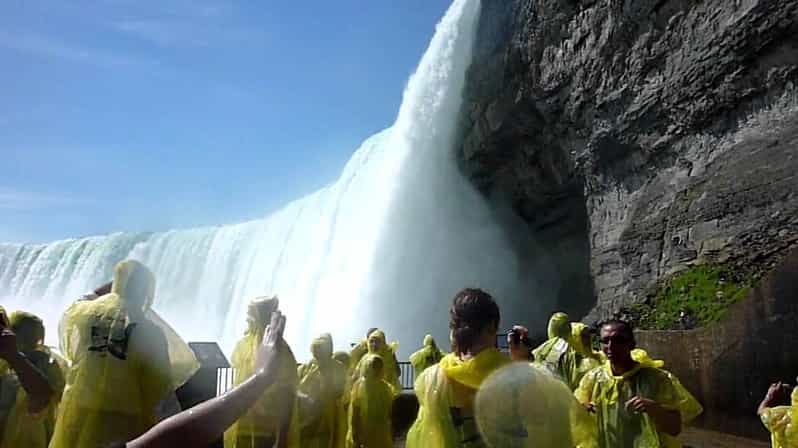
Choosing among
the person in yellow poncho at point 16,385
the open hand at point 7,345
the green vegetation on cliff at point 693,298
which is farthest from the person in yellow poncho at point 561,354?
the green vegetation on cliff at point 693,298

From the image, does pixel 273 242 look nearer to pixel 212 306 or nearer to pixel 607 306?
pixel 212 306

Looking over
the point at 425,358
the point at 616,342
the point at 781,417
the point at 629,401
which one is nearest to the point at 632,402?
the point at 629,401

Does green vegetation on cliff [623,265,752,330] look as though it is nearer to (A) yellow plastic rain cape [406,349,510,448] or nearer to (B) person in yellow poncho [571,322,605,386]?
(B) person in yellow poncho [571,322,605,386]

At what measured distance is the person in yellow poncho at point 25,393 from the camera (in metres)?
4.36

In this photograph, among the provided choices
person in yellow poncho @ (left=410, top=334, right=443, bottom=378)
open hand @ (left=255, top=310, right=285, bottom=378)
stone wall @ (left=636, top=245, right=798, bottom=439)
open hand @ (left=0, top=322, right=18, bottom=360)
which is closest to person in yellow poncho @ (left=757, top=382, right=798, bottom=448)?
open hand @ (left=255, top=310, right=285, bottom=378)

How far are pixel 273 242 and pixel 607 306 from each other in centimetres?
2172

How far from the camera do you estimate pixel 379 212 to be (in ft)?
91.0

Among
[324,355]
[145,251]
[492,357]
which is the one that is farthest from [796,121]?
[145,251]

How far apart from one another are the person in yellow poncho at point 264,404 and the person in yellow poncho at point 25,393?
107 cm

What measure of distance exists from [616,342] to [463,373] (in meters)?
1.43

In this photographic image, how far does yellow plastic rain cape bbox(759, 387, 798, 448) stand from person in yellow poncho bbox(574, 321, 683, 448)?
0.72 metres

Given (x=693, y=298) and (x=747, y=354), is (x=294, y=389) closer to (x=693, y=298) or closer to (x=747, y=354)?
(x=747, y=354)

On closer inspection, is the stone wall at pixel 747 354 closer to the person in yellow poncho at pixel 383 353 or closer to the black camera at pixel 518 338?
the person in yellow poncho at pixel 383 353

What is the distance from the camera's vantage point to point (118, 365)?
392 cm
